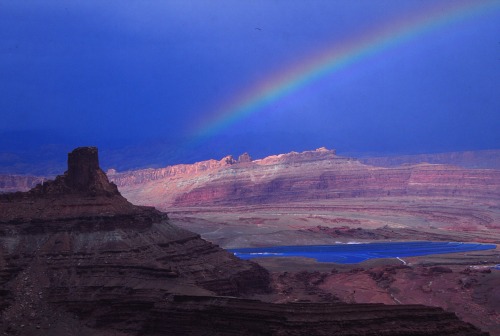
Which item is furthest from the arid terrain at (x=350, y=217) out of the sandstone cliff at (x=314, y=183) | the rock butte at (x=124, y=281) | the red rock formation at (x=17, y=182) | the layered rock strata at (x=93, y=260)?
the red rock formation at (x=17, y=182)

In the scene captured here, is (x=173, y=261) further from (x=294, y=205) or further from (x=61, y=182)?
(x=294, y=205)

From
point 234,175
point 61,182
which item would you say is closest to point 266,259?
point 61,182

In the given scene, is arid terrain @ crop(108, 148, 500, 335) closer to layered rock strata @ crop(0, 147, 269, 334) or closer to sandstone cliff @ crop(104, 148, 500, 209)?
sandstone cliff @ crop(104, 148, 500, 209)

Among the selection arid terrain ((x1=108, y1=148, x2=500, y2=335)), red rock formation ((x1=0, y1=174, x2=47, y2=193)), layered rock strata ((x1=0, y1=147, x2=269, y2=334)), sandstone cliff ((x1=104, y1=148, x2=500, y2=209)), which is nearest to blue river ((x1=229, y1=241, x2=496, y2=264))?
arid terrain ((x1=108, y1=148, x2=500, y2=335))

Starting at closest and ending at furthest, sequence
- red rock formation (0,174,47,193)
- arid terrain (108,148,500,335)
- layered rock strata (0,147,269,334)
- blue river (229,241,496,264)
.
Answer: layered rock strata (0,147,269,334) → arid terrain (108,148,500,335) → blue river (229,241,496,264) → red rock formation (0,174,47,193)

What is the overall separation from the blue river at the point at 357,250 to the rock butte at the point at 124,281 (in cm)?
3169

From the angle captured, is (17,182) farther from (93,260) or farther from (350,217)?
(93,260)

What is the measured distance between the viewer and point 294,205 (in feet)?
503

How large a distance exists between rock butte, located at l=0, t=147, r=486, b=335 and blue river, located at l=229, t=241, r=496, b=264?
31688mm

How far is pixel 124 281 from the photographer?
41250mm

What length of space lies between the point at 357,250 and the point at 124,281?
57301 mm

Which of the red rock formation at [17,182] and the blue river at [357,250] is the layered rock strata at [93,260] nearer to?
the blue river at [357,250]

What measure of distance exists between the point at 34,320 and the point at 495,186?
144050 millimetres

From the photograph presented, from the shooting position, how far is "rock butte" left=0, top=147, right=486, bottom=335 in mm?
27562
